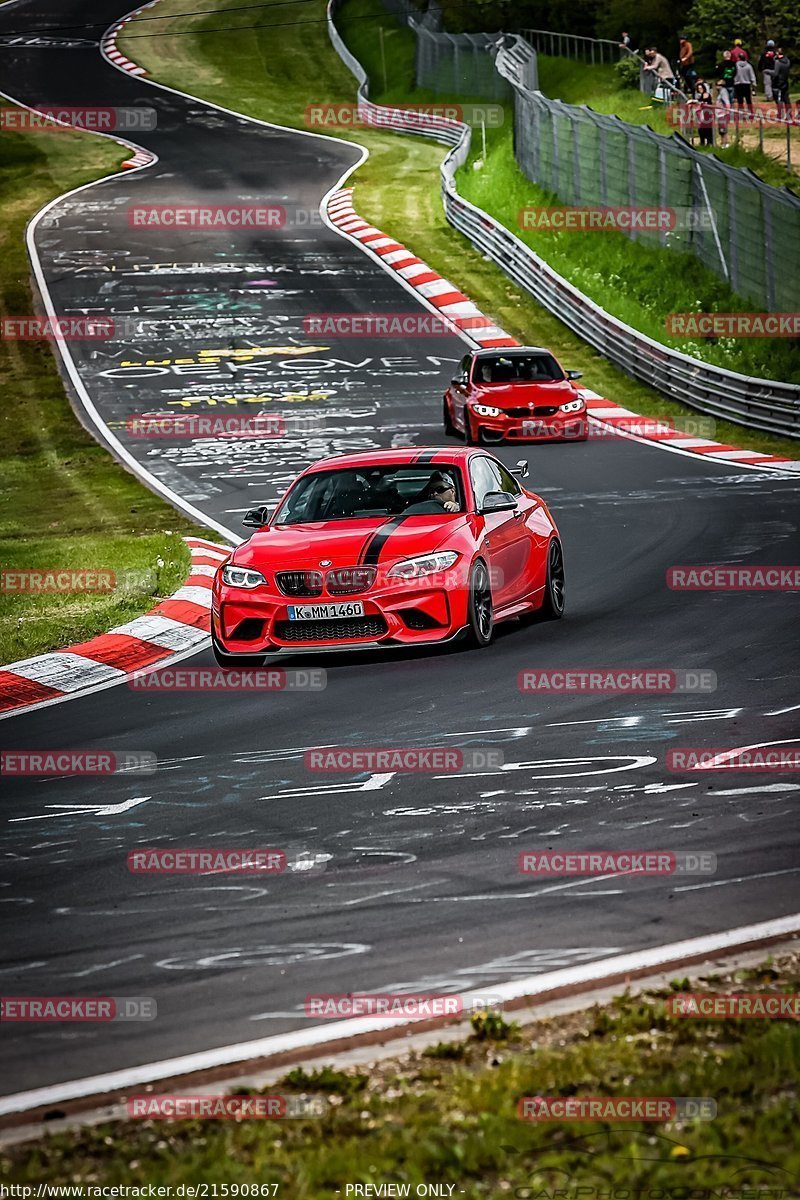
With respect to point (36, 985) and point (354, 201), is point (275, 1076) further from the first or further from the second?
point (354, 201)

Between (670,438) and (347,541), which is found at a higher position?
(347,541)

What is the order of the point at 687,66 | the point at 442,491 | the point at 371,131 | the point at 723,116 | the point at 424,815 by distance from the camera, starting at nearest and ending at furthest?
the point at 424,815
the point at 442,491
the point at 723,116
the point at 687,66
the point at 371,131

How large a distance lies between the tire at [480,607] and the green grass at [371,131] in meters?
12.7

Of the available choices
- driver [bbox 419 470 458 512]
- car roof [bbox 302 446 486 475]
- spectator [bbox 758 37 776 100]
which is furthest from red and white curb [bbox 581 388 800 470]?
spectator [bbox 758 37 776 100]

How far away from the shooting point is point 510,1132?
467 centimetres

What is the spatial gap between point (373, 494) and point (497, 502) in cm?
97

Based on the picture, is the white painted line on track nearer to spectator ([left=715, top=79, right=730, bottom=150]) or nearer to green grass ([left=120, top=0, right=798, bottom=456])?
green grass ([left=120, top=0, right=798, bottom=456])

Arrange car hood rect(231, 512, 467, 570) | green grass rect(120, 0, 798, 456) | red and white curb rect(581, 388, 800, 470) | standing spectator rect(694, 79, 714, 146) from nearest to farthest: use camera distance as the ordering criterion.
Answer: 1. car hood rect(231, 512, 467, 570)
2. red and white curb rect(581, 388, 800, 470)
3. green grass rect(120, 0, 798, 456)
4. standing spectator rect(694, 79, 714, 146)

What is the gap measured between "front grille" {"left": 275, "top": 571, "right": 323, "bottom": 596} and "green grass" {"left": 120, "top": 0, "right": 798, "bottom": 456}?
1373cm

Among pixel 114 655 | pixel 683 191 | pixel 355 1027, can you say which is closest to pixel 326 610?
pixel 114 655

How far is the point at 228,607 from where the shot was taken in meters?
12.8

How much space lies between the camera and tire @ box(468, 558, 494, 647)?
12.8 metres

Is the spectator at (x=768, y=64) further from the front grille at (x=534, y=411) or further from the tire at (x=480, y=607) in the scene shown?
the tire at (x=480, y=607)

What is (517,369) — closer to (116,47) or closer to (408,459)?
(408,459)
